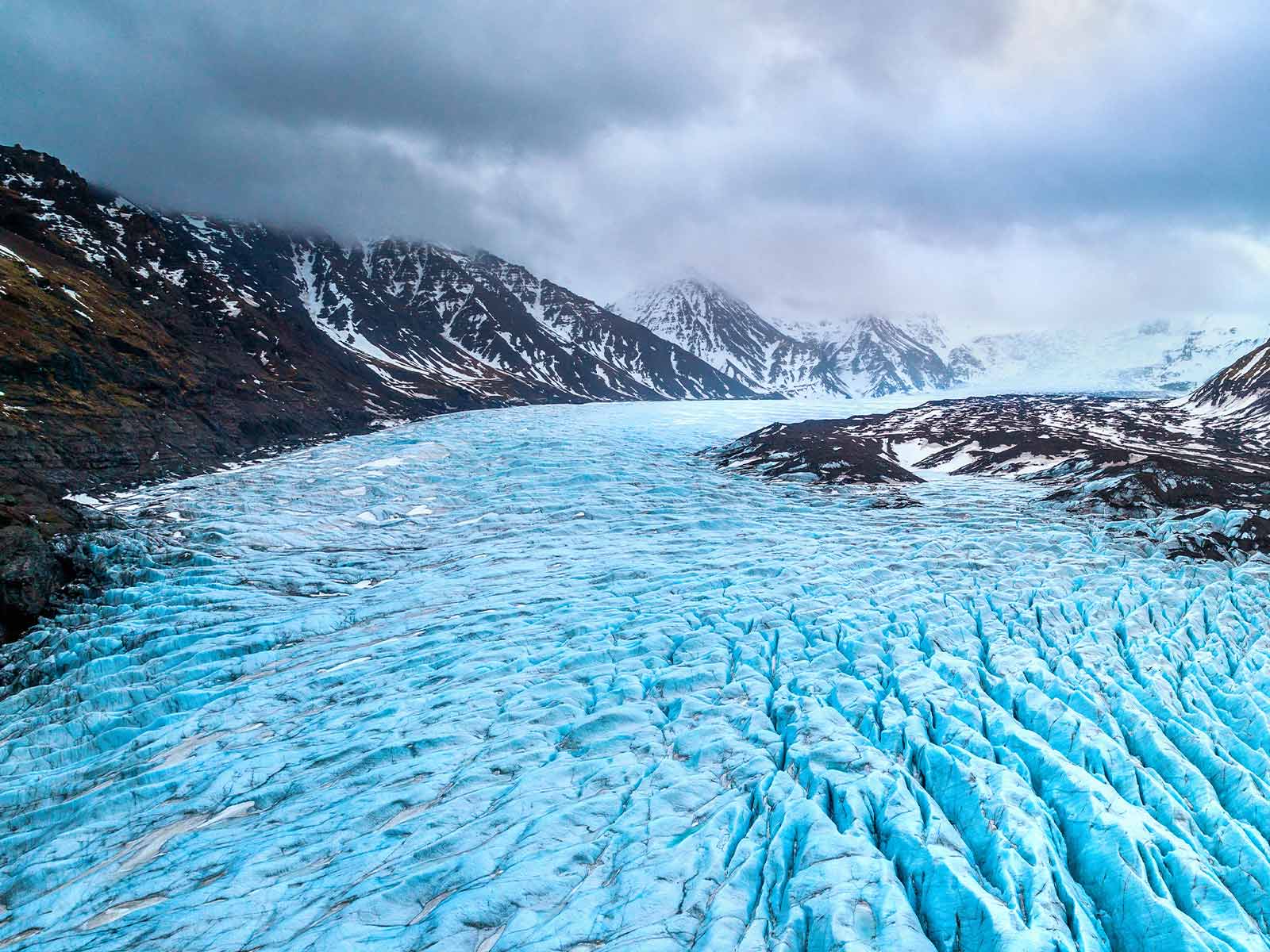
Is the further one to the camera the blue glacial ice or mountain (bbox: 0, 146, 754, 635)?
mountain (bbox: 0, 146, 754, 635)

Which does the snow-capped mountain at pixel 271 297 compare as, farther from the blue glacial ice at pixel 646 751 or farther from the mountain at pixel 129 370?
the blue glacial ice at pixel 646 751

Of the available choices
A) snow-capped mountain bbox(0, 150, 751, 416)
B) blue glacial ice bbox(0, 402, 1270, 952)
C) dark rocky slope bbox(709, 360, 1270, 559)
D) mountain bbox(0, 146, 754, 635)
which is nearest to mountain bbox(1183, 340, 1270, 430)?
dark rocky slope bbox(709, 360, 1270, 559)

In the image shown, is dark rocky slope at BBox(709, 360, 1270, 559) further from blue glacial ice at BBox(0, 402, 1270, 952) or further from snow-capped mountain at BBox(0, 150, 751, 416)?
snow-capped mountain at BBox(0, 150, 751, 416)

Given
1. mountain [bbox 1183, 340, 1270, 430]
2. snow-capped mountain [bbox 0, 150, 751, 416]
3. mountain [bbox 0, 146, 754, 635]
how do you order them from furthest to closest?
mountain [bbox 1183, 340, 1270, 430] → snow-capped mountain [bbox 0, 150, 751, 416] → mountain [bbox 0, 146, 754, 635]

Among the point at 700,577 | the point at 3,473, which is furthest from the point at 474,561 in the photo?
the point at 3,473

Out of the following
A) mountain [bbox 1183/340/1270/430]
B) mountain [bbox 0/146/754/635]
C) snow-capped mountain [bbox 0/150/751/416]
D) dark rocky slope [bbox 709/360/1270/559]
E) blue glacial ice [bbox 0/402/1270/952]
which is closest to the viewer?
blue glacial ice [bbox 0/402/1270/952]

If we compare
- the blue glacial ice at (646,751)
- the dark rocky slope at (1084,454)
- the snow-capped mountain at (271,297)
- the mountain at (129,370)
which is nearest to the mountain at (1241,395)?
the dark rocky slope at (1084,454)

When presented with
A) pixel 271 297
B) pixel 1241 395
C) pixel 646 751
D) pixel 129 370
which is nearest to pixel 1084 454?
pixel 646 751

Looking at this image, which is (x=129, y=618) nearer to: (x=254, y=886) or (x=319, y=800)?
(x=319, y=800)
